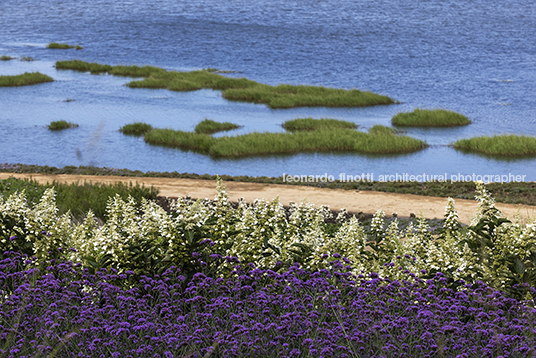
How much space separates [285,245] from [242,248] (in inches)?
28.0

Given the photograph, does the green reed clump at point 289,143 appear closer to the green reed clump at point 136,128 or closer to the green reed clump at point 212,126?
the green reed clump at point 212,126

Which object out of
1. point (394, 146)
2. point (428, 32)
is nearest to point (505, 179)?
point (394, 146)

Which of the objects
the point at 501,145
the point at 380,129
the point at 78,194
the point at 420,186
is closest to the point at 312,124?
the point at 380,129

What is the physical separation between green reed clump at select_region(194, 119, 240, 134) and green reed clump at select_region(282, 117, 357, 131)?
3.05m

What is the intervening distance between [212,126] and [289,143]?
5.95 metres

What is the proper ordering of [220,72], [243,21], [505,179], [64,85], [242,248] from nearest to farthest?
[242,248]
[505,179]
[64,85]
[220,72]
[243,21]

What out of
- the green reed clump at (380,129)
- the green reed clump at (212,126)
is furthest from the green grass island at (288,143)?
the green reed clump at (212,126)

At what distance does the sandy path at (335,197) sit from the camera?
1598 cm

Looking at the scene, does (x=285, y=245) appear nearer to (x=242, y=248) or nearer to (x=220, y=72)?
(x=242, y=248)

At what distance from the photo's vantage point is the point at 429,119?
122ft

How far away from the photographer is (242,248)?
29.0 feet

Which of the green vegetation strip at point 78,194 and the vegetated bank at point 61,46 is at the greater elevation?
the vegetated bank at point 61,46

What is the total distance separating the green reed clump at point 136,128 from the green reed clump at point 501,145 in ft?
54.3

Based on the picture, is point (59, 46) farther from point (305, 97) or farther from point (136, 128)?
point (136, 128)
